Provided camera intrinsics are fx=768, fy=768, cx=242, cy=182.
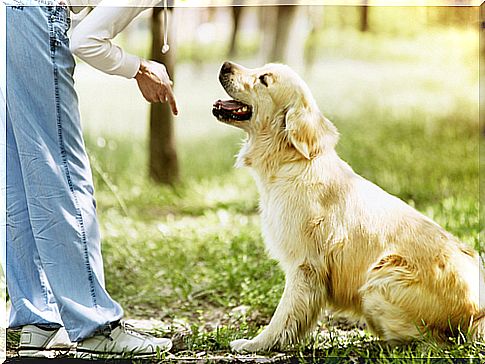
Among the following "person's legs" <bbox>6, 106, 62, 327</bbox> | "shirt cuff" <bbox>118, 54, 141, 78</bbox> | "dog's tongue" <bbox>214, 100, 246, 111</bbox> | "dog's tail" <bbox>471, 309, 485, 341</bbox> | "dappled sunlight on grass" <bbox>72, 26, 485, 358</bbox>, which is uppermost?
"shirt cuff" <bbox>118, 54, 141, 78</bbox>

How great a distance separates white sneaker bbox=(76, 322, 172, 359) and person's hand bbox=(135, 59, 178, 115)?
3.07 feet

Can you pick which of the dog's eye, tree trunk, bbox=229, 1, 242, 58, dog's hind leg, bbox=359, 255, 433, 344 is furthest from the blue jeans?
tree trunk, bbox=229, 1, 242, 58

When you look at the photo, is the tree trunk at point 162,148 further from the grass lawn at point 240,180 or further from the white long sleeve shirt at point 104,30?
the white long sleeve shirt at point 104,30

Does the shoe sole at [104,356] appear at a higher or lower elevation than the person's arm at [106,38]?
lower

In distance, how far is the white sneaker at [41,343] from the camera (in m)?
3.13

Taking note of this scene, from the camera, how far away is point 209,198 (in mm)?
7016

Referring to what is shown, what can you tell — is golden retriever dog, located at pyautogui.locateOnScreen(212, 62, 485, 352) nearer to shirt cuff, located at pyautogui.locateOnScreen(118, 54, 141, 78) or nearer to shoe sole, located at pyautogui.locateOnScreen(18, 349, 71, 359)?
shirt cuff, located at pyautogui.locateOnScreen(118, 54, 141, 78)

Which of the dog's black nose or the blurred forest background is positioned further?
the blurred forest background

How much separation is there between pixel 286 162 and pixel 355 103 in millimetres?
6619

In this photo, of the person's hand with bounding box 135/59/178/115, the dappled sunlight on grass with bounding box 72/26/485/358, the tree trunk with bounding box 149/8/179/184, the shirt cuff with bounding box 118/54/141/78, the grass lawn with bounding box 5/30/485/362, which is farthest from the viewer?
the tree trunk with bounding box 149/8/179/184

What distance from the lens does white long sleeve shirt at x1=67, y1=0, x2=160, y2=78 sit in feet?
9.27

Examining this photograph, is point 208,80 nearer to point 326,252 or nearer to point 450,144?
point 450,144

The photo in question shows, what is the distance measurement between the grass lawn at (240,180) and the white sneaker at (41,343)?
484 mm

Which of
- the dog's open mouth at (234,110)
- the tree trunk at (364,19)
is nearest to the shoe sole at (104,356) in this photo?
the dog's open mouth at (234,110)
